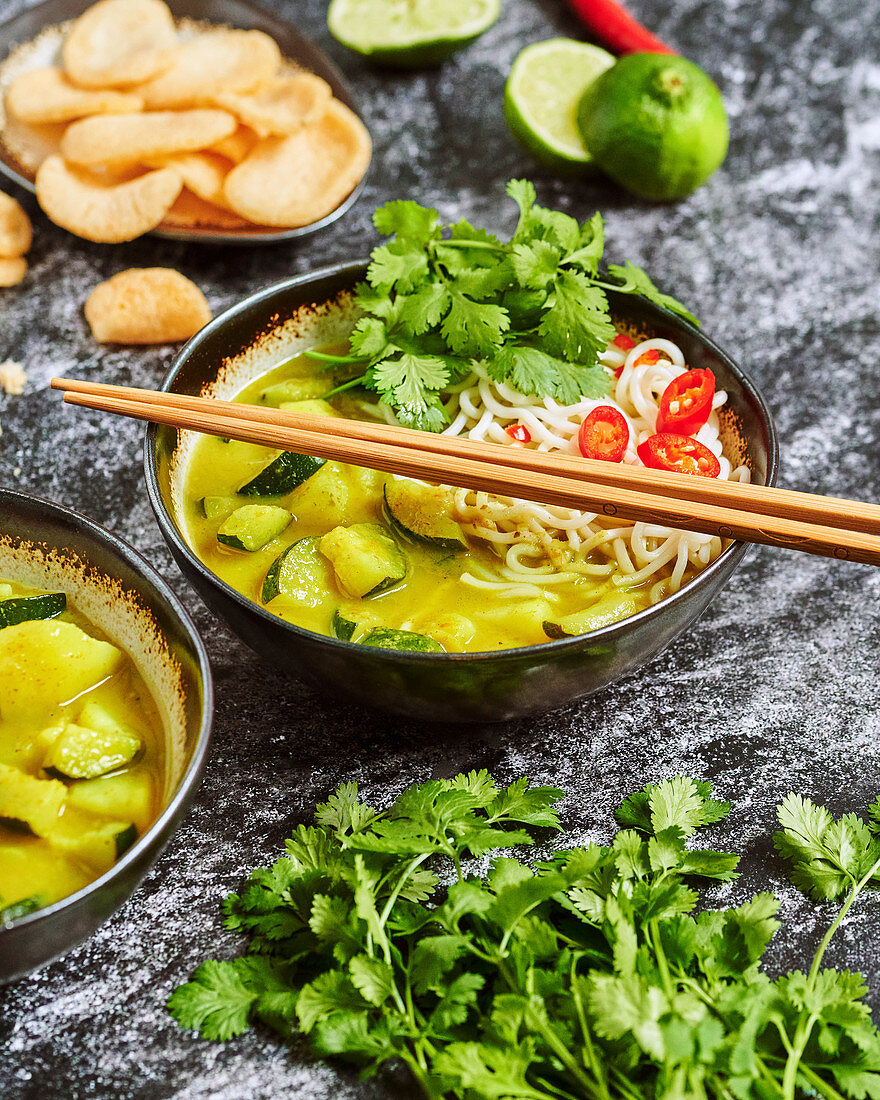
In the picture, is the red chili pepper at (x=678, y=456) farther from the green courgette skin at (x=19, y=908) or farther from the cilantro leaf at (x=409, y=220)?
the green courgette skin at (x=19, y=908)

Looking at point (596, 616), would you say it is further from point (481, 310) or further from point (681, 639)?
point (481, 310)

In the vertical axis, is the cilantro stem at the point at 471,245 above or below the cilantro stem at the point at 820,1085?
above

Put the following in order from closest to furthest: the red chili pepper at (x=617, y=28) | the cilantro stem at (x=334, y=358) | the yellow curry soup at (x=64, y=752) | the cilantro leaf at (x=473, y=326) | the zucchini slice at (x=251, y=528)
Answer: the yellow curry soup at (x=64, y=752) → the zucchini slice at (x=251, y=528) → the cilantro leaf at (x=473, y=326) → the cilantro stem at (x=334, y=358) → the red chili pepper at (x=617, y=28)

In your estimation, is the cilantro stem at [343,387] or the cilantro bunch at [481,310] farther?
the cilantro stem at [343,387]

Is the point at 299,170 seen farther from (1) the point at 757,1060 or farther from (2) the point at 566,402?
(1) the point at 757,1060

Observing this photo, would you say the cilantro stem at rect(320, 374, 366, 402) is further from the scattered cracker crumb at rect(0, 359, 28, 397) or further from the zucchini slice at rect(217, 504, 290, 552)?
the scattered cracker crumb at rect(0, 359, 28, 397)

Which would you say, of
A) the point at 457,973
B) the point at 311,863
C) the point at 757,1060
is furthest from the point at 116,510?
the point at 757,1060

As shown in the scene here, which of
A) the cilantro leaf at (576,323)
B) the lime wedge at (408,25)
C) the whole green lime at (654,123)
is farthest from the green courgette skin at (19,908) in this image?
the lime wedge at (408,25)
